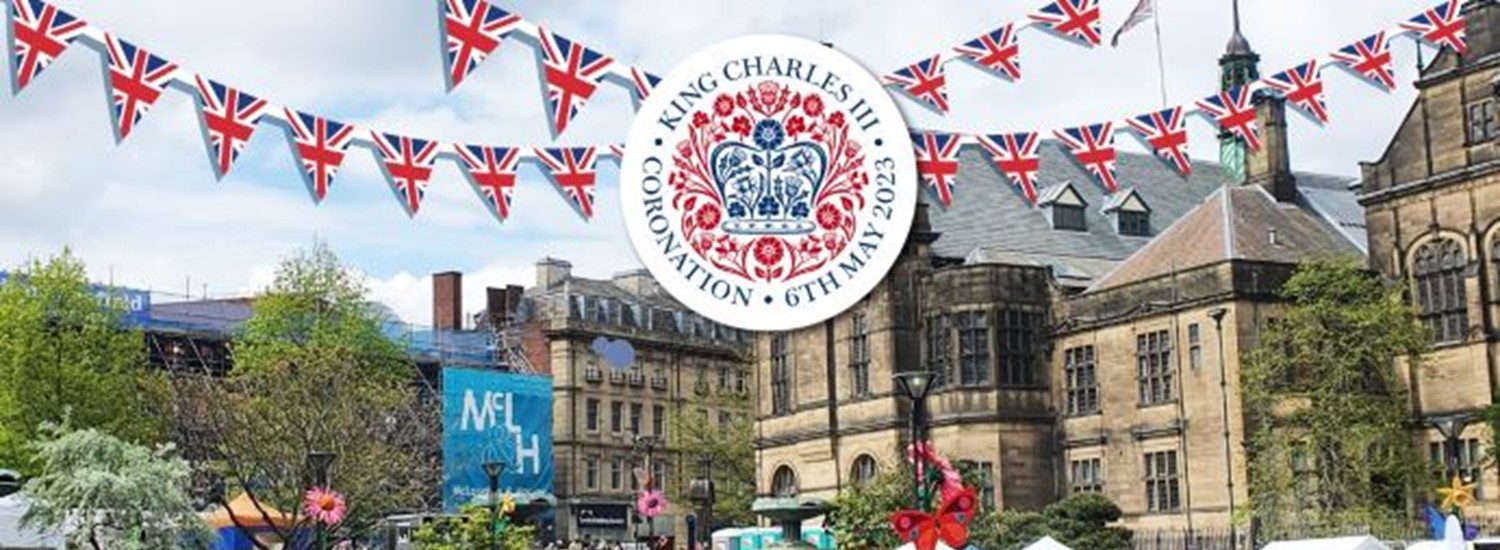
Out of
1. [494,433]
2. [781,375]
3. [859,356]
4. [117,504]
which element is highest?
[859,356]

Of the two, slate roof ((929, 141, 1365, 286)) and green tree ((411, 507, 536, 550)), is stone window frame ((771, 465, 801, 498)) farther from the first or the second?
green tree ((411, 507, 536, 550))

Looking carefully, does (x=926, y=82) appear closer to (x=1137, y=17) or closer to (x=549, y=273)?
(x=1137, y=17)

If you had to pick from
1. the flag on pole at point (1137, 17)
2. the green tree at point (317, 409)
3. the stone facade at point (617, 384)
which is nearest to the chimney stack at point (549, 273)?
the stone facade at point (617, 384)

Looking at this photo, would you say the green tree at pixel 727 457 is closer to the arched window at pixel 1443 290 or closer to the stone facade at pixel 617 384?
the stone facade at pixel 617 384

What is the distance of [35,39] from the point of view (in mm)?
16500

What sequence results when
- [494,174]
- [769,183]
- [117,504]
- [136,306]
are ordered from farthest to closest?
Result: [136,306] < [117,504] < [494,174] < [769,183]

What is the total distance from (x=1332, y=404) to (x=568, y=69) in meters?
31.9

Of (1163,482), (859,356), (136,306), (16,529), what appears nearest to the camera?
(16,529)

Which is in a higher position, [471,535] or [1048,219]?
[1048,219]

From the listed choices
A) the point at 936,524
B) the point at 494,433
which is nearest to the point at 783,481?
the point at 494,433

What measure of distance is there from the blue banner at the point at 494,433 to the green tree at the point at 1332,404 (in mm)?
21852

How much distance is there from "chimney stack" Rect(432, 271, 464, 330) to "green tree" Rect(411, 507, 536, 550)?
5250 cm

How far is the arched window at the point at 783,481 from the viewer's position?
191 feet

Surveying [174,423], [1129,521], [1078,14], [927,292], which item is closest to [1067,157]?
[927,292]
